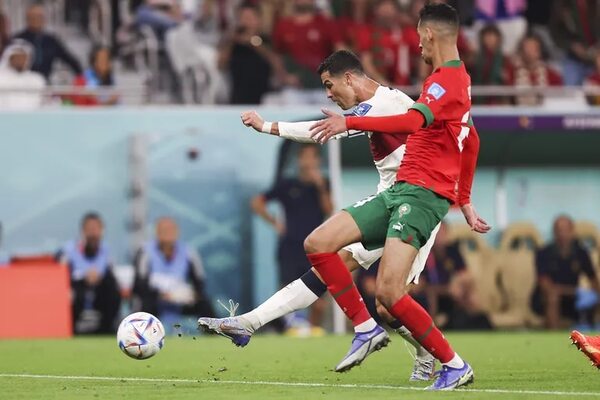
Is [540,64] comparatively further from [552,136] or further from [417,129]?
[417,129]

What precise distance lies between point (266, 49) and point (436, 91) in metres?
11.8

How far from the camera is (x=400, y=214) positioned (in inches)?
386

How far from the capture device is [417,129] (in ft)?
31.0

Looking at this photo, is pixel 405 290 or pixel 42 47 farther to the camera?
pixel 42 47

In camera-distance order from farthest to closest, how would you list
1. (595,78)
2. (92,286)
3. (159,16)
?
(595,78) < (159,16) < (92,286)

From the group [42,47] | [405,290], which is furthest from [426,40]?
[42,47]

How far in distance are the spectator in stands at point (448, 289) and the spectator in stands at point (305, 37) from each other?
3.12 metres

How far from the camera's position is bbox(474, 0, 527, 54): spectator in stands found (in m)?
22.9

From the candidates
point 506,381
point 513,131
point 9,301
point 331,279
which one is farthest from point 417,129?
point 513,131

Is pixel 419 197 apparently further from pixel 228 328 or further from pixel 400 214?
pixel 228 328

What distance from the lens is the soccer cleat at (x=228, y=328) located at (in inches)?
405

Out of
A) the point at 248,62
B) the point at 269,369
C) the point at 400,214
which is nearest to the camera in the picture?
the point at 400,214

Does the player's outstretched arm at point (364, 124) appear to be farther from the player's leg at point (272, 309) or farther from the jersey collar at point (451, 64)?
the player's leg at point (272, 309)

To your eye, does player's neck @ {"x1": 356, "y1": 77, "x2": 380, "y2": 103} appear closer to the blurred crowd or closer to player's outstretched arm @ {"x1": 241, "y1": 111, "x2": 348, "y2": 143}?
player's outstretched arm @ {"x1": 241, "y1": 111, "x2": 348, "y2": 143}
